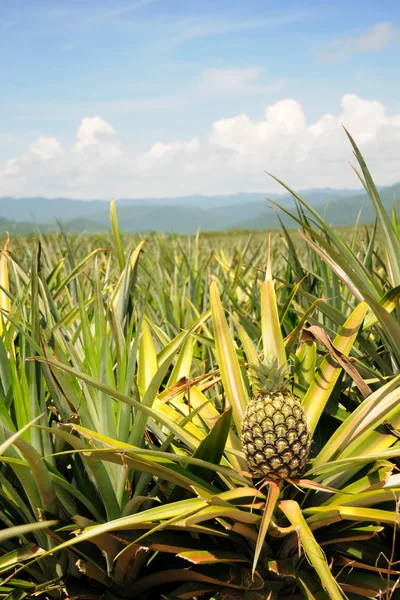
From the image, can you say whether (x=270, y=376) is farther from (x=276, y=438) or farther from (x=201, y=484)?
(x=201, y=484)

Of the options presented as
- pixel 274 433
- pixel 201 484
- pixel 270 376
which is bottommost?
pixel 201 484

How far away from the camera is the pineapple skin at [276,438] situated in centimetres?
97

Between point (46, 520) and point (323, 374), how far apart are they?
2.32 feet

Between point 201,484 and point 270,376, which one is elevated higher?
point 270,376

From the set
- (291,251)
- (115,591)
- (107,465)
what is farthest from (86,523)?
(291,251)

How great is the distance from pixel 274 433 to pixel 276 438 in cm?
1

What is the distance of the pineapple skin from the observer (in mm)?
973

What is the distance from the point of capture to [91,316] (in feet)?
6.11

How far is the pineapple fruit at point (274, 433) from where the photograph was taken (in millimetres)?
973

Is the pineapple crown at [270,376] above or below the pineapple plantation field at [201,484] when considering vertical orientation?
above

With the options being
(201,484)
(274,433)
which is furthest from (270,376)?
(201,484)

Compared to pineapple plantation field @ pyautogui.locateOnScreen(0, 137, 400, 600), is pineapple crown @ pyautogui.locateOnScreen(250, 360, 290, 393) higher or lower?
higher

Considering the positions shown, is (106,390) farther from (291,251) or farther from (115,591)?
(291,251)

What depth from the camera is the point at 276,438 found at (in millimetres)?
975
